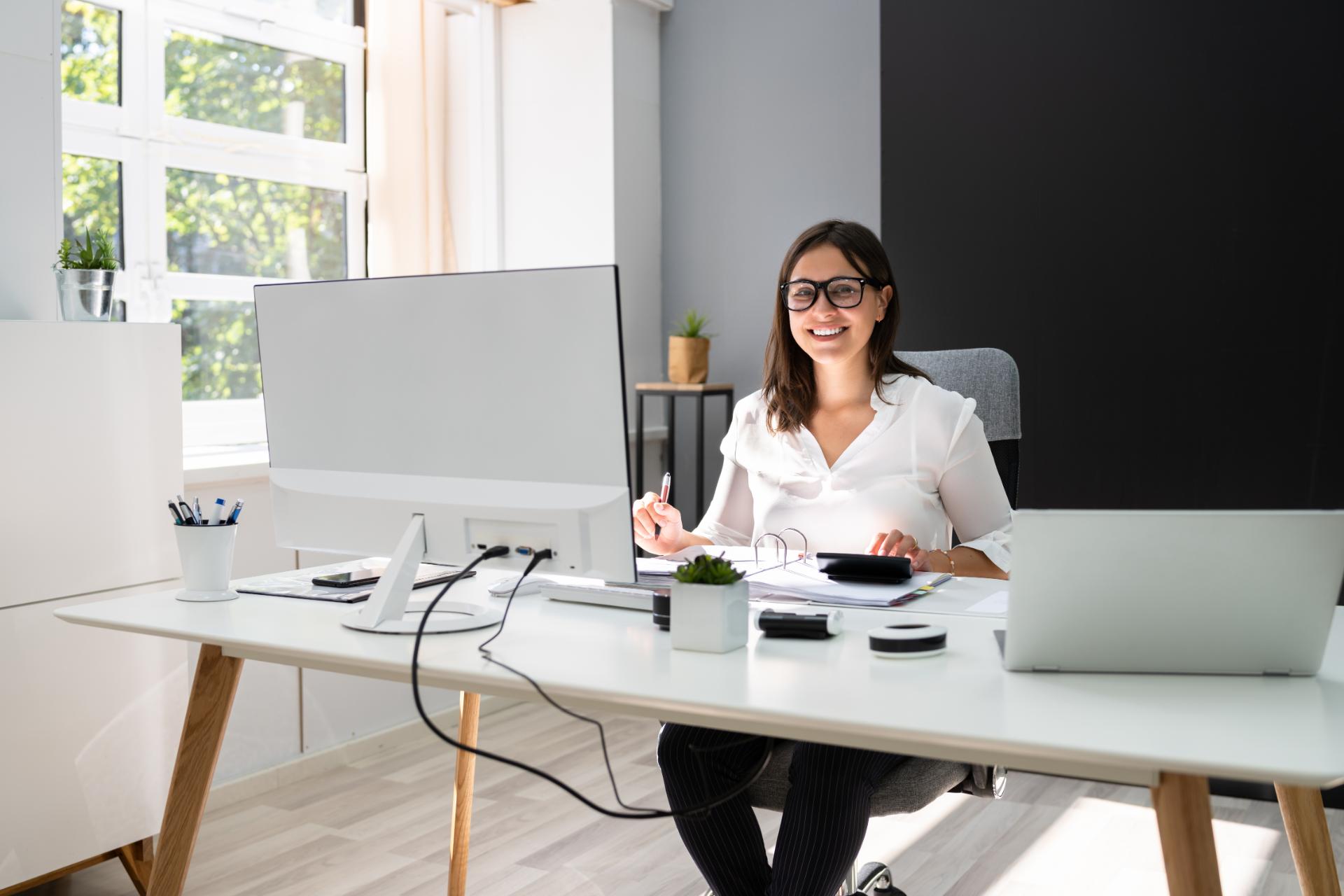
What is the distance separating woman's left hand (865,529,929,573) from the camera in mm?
1921

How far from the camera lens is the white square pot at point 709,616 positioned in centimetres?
133

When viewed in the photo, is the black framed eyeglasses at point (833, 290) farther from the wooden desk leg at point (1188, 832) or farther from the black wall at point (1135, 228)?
the wooden desk leg at point (1188, 832)

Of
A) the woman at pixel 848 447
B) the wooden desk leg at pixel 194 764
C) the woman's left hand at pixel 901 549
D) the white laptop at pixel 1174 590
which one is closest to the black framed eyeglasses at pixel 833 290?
the woman at pixel 848 447

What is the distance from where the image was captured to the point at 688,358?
377 cm

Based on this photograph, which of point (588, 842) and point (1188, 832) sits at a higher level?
point (1188, 832)

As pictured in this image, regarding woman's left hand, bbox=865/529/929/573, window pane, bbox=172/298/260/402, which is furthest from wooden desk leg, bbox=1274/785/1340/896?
window pane, bbox=172/298/260/402

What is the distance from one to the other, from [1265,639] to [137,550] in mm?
2051

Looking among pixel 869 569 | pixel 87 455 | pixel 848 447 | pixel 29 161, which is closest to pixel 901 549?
pixel 869 569

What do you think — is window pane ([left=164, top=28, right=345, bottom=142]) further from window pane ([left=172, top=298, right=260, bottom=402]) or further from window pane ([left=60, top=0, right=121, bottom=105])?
window pane ([left=172, top=298, right=260, bottom=402])

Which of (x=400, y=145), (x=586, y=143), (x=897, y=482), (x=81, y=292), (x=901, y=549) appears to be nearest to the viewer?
(x=901, y=549)

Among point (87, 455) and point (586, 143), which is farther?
point (586, 143)

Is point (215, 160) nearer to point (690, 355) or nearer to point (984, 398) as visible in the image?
point (690, 355)

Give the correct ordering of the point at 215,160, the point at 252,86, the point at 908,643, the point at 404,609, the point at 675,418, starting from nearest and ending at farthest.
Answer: the point at 908,643 < the point at 404,609 < the point at 215,160 < the point at 252,86 < the point at 675,418

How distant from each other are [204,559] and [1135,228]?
2.44m
